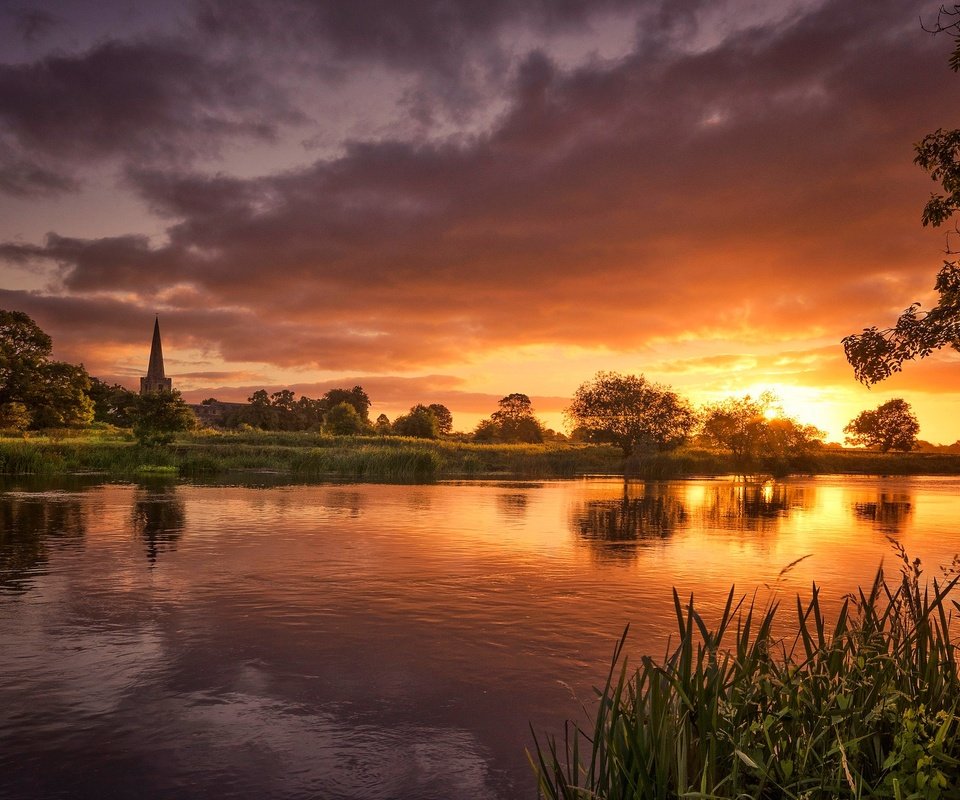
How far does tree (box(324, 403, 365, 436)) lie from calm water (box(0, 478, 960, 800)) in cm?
9460

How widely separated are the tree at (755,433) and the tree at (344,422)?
6377cm

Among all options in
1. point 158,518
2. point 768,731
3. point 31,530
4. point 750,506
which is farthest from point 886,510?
point 31,530

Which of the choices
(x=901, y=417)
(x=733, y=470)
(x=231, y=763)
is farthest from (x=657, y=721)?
(x=901, y=417)

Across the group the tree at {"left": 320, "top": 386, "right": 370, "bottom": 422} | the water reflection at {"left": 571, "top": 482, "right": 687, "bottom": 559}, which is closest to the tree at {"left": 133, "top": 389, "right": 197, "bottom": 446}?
the water reflection at {"left": 571, "top": 482, "right": 687, "bottom": 559}

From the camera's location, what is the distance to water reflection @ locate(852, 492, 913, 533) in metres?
31.7

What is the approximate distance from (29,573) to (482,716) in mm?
13715

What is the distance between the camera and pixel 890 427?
152125mm

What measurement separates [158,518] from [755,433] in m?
69.8

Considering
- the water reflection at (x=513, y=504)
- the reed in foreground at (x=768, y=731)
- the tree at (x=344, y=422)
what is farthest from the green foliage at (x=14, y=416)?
the reed in foreground at (x=768, y=731)

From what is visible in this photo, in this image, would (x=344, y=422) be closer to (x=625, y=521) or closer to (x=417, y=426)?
(x=417, y=426)

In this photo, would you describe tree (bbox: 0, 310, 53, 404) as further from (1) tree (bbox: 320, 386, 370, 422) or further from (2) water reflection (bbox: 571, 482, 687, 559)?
(1) tree (bbox: 320, 386, 370, 422)

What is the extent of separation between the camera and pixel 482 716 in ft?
28.9

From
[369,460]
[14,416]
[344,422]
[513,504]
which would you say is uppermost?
[344,422]

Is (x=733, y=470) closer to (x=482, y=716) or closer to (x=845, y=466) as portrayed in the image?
(x=845, y=466)
